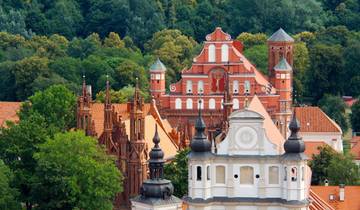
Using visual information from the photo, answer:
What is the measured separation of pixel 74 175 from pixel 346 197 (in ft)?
34.1

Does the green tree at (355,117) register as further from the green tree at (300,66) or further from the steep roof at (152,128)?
the steep roof at (152,128)

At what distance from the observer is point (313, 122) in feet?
329

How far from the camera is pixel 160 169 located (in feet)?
225

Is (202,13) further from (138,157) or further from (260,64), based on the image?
(138,157)

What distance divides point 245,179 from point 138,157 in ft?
25.5

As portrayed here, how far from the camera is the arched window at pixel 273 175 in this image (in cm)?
6756

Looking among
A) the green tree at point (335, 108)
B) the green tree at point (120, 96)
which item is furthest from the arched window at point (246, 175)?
the green tree at point (335, 108)

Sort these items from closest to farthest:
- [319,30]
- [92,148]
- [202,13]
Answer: [92,148] < [319,30] < [202,13]

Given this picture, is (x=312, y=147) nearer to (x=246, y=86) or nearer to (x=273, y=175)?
(x=246, y=86)

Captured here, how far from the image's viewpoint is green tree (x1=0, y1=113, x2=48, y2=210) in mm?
76000

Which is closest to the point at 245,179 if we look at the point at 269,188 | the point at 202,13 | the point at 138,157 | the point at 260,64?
the point at 269,188

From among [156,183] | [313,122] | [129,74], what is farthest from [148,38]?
[156,183]

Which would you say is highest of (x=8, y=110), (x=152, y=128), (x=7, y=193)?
(x=8, y=110)

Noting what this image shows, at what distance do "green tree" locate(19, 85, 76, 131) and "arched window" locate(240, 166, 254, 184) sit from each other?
1399 centimetres
